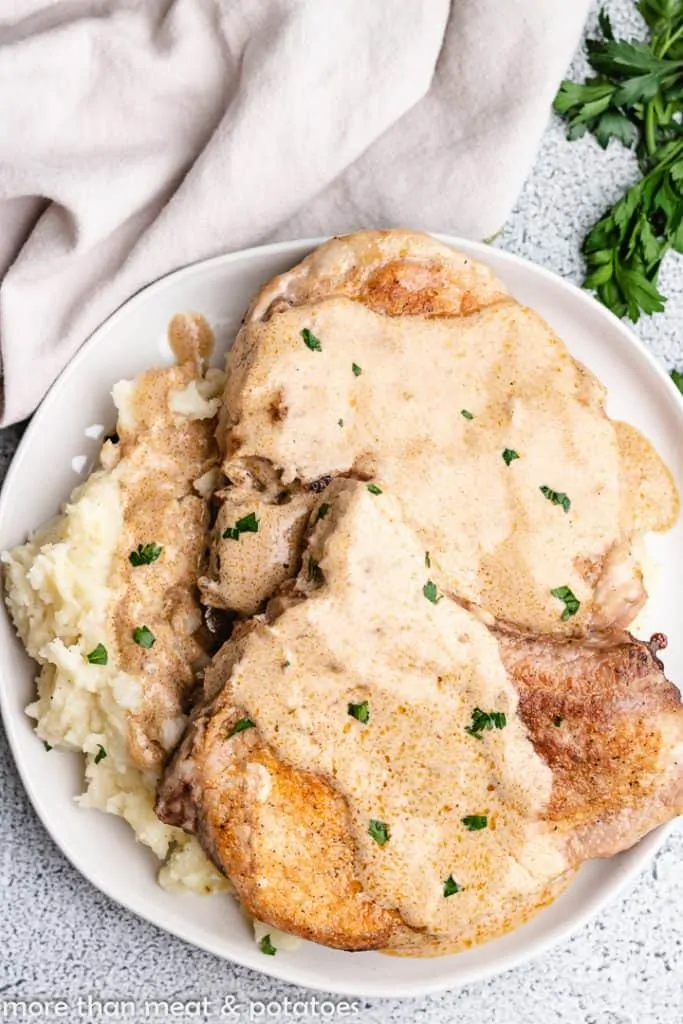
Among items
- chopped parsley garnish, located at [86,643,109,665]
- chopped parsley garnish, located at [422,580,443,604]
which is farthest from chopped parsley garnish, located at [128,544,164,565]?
chopped parsley garnish, located at [422,580,443,604]

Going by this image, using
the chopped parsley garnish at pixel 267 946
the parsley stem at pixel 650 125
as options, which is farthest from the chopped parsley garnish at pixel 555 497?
the chopped parsley garnish at pixel 267 946

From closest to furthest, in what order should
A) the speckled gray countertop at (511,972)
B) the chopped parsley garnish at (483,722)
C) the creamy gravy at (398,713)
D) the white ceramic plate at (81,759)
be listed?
the creamy gravy at (398,713), the chopped parsley garnish at (483,722), the white ceramic plate at (81,759), the speckled gray countertop at (511,972)

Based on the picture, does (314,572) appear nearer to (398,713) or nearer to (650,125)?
(398,713)

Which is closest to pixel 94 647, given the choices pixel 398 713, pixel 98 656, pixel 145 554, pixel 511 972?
pixel 98 656

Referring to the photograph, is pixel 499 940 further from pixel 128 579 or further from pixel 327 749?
pixel 128 579

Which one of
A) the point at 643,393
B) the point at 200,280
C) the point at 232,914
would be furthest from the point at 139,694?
the point at 643,393

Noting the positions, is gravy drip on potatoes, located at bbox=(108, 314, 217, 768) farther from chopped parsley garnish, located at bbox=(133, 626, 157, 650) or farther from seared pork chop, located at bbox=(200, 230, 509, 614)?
seared pork chop, located at bbox=(200, 230, 509, 614)

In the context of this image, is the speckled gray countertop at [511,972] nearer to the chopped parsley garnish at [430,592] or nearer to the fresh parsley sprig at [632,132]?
the fresh parsley sprig at [632,132]
